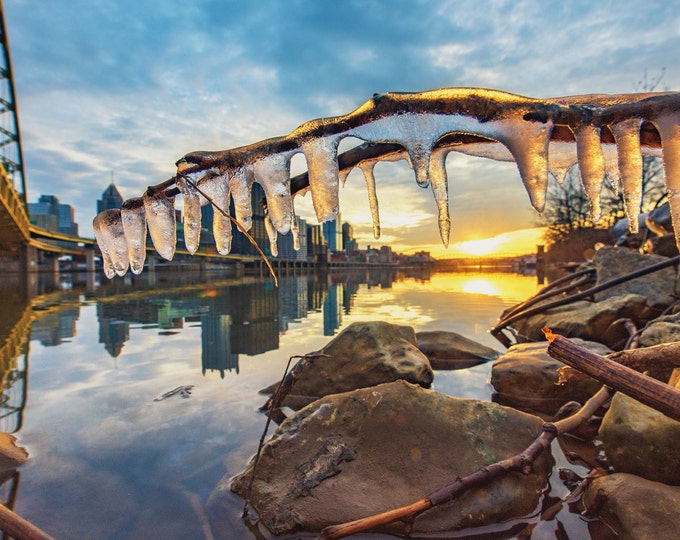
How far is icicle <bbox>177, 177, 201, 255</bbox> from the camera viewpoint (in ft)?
5.26

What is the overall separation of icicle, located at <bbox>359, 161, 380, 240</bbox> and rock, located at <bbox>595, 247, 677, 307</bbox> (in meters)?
5.96

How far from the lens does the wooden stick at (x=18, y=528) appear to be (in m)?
1.43

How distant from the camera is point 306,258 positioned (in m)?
124

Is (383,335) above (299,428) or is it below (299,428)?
above

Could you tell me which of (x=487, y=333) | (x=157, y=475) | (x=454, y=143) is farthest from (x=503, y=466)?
(x=487, y=333)

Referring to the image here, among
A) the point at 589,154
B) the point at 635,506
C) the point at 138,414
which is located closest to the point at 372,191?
the point at 589,154

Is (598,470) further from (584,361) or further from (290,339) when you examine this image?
(290,339)

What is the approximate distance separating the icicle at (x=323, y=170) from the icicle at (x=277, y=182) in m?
0.08

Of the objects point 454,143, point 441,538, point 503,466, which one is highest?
point 454,143

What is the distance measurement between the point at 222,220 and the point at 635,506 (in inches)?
103

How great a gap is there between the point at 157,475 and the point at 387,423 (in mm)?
1767

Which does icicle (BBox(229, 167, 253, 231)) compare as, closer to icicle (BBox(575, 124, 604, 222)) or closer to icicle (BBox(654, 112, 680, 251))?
icicle (BBox(575, 124, 604, 222))

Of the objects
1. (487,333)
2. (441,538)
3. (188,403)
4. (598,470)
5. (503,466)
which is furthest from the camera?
(487,333)

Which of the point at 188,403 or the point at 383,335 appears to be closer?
the point at 188,403
